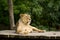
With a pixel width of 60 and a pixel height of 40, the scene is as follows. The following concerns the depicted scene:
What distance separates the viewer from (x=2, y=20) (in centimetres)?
1145

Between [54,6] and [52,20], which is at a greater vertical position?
[54,6]

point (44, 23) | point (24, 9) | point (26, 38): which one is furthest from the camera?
point (44, 23)

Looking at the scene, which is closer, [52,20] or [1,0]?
[1,0]

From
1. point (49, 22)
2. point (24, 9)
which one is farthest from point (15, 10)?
point (49, 22)

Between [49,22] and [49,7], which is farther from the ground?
[49,7]

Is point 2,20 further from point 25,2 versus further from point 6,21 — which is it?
point 25,2

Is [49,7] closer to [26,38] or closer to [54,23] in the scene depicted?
[54,23]

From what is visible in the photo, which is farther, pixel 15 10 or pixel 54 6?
pixel 54 6

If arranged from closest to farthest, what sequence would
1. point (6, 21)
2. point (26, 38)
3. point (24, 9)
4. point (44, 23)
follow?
point (26, 38) → point (24, 9) → point (6, 21) → point (44, 23)

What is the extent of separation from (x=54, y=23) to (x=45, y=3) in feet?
4.86

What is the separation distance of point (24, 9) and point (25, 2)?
37cm

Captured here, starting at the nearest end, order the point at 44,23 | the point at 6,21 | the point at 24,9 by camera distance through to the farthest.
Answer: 1. the point at 24,9
2. the point at 6,21
3. the point at 44,23

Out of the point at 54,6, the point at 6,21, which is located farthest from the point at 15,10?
the point at 54,6

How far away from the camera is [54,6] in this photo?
38.2 feet
